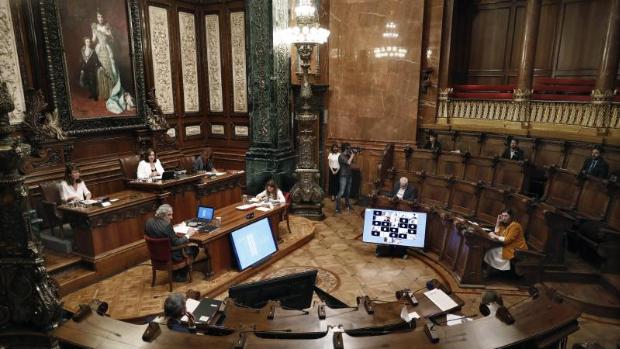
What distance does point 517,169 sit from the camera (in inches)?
261

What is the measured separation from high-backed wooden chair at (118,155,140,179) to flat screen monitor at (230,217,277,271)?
2.83 metres

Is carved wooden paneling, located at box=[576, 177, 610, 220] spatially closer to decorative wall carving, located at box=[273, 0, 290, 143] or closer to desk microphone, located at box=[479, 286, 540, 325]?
desk microphone, located at box=[479, 286, 540, 325]

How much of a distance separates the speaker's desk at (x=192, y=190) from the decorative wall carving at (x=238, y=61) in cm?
247

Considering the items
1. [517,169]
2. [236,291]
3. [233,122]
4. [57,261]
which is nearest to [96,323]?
[236,291]

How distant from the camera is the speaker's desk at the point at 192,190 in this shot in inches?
263

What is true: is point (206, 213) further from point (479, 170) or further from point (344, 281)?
point (479, 170)

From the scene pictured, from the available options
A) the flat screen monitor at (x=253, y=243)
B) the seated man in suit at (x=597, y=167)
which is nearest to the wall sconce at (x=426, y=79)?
the seated man in suit at (x=597, y=167)

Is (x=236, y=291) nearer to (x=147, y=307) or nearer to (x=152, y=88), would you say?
(x=147, y=307)

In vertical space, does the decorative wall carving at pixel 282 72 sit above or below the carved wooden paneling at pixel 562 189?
above

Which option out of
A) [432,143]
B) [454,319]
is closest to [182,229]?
[454,319]

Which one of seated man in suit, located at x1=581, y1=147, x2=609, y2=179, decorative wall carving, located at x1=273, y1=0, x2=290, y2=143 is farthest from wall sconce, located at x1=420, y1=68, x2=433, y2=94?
seated man in suit, located at x1=581, y1=147, x2=609, y2=179

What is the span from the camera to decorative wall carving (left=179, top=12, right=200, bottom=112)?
9.47m

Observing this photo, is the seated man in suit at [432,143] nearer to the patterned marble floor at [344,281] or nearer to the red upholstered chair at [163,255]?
the patterned marble floor at [344,281]

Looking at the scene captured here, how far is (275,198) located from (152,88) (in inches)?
155
